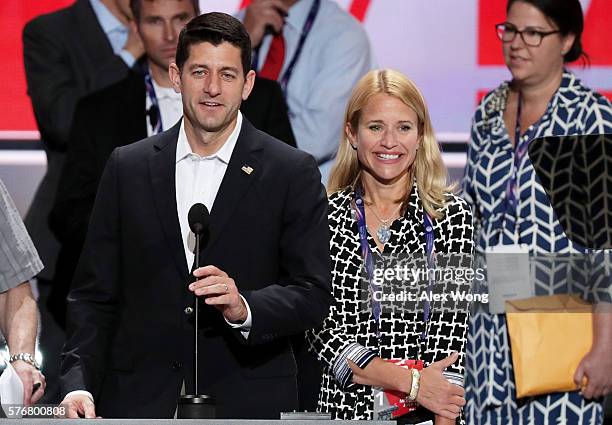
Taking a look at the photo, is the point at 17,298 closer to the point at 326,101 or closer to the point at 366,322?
the point at 366,322

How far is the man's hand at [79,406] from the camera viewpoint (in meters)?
3.14

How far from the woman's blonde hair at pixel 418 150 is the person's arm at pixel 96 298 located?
837 mm

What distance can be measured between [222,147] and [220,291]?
66 centimetres

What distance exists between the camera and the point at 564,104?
185 inches

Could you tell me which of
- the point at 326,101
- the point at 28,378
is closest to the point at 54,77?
the point at 326,101

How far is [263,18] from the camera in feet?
16.3

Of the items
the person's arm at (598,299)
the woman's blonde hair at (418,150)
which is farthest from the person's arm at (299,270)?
the person's arm at (598,299)

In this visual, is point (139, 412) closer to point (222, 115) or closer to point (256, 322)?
point (256, 322)

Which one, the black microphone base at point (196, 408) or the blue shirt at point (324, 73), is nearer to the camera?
the black microphone base at point (196, 408)

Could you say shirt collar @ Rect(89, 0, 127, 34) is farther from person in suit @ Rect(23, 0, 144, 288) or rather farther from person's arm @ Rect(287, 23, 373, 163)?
person's arm @ Rect(287, 23, 373, 163)

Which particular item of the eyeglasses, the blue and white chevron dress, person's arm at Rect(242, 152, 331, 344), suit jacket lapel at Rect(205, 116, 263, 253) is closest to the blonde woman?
person's arm at Rect(242, 152, 331, 344)

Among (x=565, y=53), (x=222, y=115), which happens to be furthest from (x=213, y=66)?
(x=565, y=53)

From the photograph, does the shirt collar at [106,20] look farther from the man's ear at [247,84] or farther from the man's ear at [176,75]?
the man's ear at [247,84]

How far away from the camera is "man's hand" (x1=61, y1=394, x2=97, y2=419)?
3.14m
